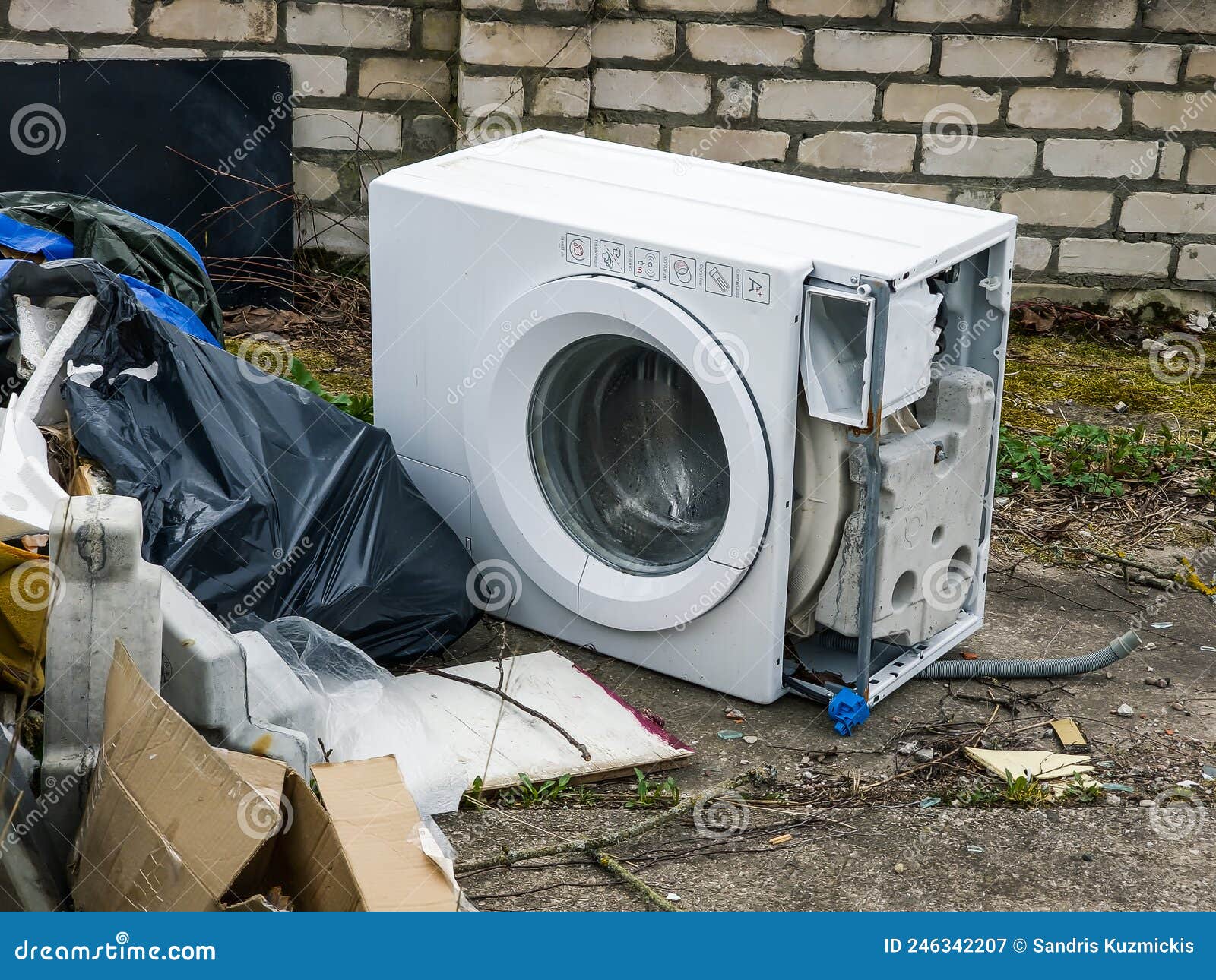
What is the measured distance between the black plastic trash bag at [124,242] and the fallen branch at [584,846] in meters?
1.93

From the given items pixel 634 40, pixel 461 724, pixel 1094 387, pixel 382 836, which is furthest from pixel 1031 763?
pixel 634 40

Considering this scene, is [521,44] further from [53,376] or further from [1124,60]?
[53,376]

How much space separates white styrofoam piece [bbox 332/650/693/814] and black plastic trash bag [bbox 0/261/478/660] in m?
0.18

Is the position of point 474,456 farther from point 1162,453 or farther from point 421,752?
point 1162,453

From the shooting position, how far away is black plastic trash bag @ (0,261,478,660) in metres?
3.07

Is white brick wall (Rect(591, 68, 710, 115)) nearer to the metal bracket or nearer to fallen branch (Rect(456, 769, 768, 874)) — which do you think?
the metal bracket

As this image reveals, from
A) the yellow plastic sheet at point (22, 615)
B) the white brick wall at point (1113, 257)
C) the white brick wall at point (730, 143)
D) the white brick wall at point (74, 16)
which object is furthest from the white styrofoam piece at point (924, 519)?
the white brick wall at point (74, 16)

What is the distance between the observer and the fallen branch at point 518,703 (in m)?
3.10

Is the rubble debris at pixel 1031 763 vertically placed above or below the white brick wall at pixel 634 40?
below

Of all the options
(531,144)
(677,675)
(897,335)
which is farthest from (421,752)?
(531,144)

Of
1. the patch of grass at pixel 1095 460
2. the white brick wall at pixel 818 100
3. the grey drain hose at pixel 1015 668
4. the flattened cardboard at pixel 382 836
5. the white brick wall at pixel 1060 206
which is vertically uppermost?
the white brick wall at pixel 818 100

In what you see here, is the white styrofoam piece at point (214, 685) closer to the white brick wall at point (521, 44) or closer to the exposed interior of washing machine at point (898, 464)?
the exposed interior of washing machine at point (898, 464)

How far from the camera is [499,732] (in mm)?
3148

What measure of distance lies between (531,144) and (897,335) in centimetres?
123
